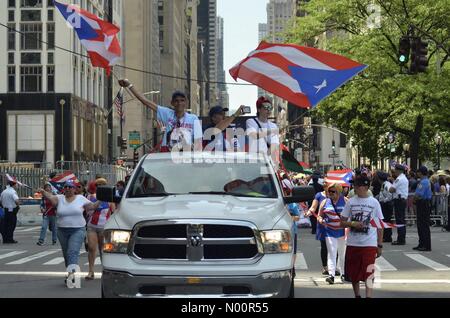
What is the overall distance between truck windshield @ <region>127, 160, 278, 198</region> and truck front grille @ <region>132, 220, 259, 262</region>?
42.7 inches

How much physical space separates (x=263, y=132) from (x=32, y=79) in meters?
62.1

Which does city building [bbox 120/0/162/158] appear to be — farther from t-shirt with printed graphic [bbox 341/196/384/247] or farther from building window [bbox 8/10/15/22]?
t-shirt with printed graphic [bbox 341/196/384/247]

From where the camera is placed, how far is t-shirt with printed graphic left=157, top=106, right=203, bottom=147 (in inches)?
453

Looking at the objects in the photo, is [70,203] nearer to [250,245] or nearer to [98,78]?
[250,245]

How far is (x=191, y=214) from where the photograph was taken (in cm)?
846

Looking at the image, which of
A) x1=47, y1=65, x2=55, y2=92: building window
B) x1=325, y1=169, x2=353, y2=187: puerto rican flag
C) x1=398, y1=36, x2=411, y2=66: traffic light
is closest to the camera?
x1=325, y1=169, x2=353, y2=187: puerto rican flag

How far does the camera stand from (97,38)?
15.3m

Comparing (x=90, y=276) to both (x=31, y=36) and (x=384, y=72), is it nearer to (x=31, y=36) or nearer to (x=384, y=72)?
(x=384, y=72)

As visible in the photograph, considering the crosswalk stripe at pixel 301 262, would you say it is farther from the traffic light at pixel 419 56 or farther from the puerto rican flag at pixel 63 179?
the traffic light at pixel 419 56

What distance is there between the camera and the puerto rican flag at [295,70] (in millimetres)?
14492

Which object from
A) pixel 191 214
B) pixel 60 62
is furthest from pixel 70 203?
pixel 60 62

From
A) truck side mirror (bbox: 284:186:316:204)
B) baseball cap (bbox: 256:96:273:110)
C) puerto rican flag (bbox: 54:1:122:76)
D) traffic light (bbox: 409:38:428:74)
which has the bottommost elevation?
truck side mirror (bbox: 284:186:316:204)

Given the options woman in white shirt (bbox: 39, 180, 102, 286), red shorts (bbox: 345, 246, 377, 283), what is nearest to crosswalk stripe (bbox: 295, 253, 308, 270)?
woman in white shirt (bbox: 39, 180, 102, 286)

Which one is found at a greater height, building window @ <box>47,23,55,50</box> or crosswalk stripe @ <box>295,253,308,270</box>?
building window @ <box>47,23,55,50</box>
